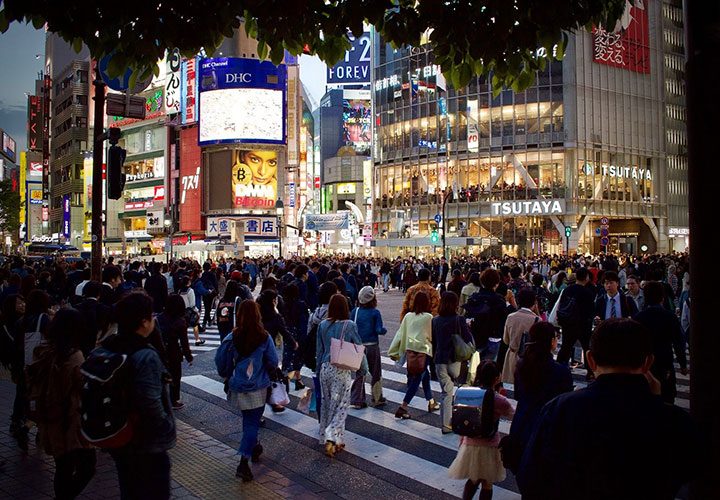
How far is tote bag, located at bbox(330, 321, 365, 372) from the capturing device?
7.31 m

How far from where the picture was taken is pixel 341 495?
19.4 feet

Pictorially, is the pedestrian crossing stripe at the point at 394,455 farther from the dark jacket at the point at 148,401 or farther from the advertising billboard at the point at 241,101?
the advertising billboard at the point at 241,101

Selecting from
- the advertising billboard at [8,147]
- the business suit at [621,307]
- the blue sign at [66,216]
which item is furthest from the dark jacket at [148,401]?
the advertising billboard at [8,147]

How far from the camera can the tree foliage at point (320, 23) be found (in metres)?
4.54

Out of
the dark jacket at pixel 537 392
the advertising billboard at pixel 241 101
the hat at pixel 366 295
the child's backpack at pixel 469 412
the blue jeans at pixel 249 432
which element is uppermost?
the advertising billboard at pixel 241 101

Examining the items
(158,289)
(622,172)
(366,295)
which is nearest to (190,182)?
(622,172)

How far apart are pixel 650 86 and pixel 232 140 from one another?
41295 mm

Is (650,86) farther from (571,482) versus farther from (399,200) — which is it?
(571,482)

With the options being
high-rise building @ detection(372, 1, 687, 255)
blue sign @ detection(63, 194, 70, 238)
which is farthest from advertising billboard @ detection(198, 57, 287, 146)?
blue sign @ detection(63, 194, 70, 238)

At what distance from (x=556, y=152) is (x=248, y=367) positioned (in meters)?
56.6

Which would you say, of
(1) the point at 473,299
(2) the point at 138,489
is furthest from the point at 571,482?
(1) the point at 473,299

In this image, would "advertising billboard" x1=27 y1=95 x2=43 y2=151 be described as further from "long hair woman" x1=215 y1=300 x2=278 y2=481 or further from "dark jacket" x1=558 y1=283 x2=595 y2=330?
"long hair woman" x1=215 y1=300 x2=278 y2=481

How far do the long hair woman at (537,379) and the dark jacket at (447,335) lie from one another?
3107 millimetres

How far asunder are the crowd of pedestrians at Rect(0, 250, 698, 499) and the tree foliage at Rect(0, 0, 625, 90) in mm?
1969
